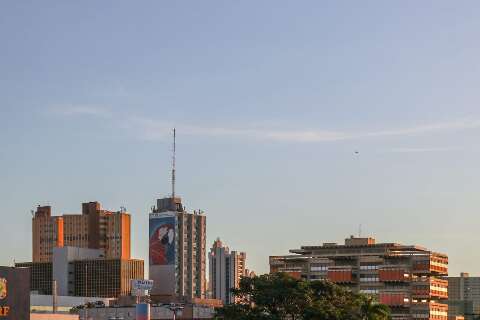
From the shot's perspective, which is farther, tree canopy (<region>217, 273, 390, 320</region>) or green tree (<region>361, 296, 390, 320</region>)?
green tree (<region>361, 296, 390, 320</region>)

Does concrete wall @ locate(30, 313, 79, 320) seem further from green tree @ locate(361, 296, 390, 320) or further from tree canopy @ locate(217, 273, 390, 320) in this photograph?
green tree @ locate(361, 296, 390, 320)

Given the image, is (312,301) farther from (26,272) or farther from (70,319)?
(26,272)

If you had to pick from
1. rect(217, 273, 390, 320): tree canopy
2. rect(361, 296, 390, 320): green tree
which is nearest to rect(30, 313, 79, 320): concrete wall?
rect(217, 273, 390, 320): tree canopy

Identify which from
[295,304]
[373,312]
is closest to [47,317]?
[295,304]

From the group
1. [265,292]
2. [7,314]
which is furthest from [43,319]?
[7,314]

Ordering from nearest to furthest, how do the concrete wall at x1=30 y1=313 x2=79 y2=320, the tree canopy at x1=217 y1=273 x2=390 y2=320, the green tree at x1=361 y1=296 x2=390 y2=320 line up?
the concrete wall at x1=30 y1=313 x2=79 y2=320, the tree canopy at x1=217 y1=273 x2=390 y2=320, the green tree at x1=361 y1=296 x2=390 y2=320

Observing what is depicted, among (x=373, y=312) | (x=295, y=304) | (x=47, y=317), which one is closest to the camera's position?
(x=47, y=317)

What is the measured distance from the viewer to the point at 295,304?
568ft

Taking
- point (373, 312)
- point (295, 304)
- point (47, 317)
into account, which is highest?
point (295, 304)

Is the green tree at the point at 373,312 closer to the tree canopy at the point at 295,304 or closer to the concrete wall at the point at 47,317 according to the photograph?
the tree canopy at the point at 295,304

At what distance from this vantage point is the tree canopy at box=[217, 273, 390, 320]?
170000 mm

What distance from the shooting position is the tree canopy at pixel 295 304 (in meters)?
170

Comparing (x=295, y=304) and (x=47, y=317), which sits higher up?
(x=295, y=304)

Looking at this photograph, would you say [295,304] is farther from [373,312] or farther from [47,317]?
[47,317]
